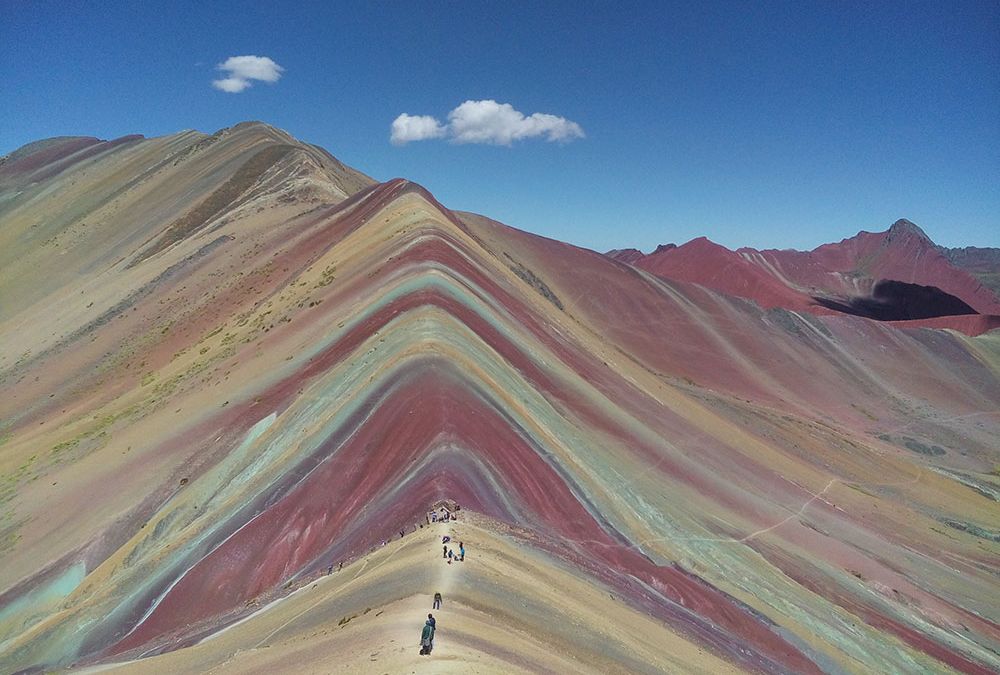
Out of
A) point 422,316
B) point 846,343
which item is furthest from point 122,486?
point 846,343

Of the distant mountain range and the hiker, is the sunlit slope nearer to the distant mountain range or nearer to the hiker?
the hiker

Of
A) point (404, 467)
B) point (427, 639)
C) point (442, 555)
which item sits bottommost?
point (442, 555)

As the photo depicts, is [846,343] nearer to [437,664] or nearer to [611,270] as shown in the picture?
[611,270]

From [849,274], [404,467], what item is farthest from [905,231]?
[404,467]

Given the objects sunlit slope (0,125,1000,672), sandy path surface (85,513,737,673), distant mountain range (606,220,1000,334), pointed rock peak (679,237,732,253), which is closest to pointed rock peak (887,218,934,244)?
distant mountain range (606,220,1000,334)

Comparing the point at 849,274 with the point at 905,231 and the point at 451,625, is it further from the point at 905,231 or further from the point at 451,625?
the point at 451,625
